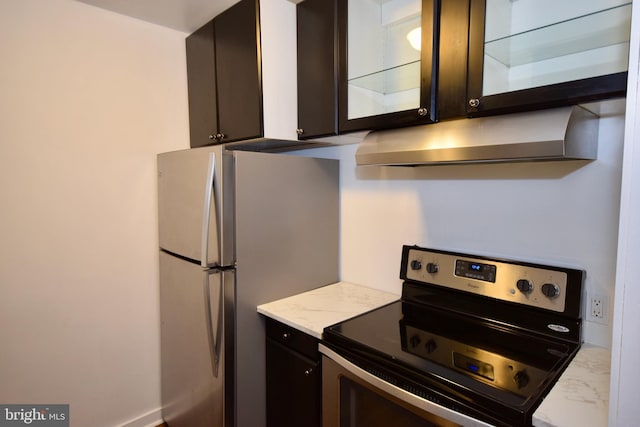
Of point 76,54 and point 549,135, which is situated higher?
point 76,54

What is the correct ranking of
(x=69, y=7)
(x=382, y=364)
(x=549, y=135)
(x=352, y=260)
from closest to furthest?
(x=549, y=135) < (x=382, y=364) < (x=69, y=7) < (x=352, y=260)

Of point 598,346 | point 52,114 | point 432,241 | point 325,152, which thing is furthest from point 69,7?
point 598,346

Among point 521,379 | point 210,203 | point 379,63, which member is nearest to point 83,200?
point 210,203

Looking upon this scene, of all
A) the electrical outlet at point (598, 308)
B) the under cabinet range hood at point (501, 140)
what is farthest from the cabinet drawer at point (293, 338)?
the electrical outlet at point (598, 308)

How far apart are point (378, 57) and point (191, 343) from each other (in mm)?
1654

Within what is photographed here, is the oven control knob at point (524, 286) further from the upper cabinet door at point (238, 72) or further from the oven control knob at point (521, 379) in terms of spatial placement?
the upper cabinet door at point (238, 72)

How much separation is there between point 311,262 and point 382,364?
0.82 meters

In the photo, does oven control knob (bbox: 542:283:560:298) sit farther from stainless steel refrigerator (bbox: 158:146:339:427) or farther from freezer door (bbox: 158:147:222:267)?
freezer door (bbox: 158:147:222:267)

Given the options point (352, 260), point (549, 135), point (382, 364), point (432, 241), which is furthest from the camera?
point (352, 260)

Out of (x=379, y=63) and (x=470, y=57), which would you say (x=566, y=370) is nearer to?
(x=470, y=57)

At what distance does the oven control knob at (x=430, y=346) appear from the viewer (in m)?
1.27

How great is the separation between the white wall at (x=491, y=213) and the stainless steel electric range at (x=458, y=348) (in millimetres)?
81

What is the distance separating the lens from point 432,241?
5.69 feet

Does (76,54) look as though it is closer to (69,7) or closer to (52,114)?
(69,7)
